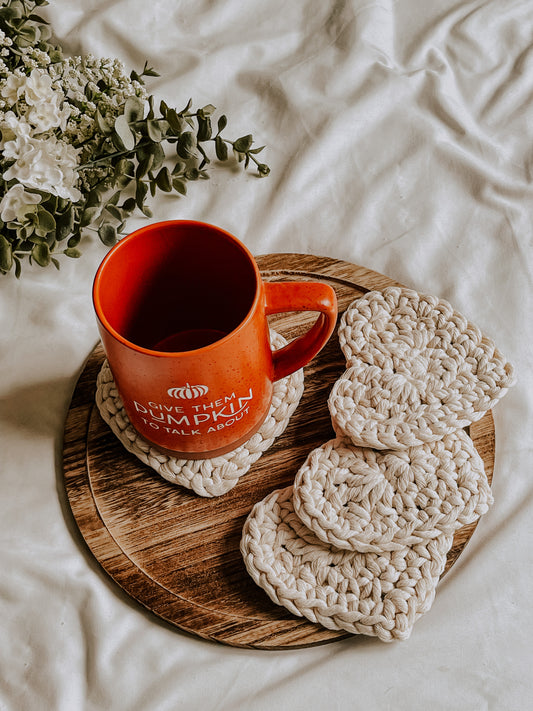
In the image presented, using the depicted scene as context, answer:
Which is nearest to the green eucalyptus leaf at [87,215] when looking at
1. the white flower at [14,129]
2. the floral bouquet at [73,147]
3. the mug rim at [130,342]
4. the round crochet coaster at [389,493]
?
the floral bouquet at [73,147]

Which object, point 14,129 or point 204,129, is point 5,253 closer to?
point 14,129

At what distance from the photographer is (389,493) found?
1.82ft

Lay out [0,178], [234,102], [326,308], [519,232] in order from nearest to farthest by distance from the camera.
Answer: [326,308] → [0,178] → [519,232] → [234,102]

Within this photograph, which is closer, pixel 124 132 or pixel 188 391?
pixel 188 391

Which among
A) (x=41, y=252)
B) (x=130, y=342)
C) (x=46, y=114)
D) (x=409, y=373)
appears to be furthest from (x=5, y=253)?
(x=409, y=373)

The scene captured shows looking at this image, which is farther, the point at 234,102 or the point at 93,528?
the point at 234,102

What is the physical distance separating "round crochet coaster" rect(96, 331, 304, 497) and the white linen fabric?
0.09 meters

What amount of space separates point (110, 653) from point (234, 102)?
26.1 inches

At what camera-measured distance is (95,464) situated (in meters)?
0.61

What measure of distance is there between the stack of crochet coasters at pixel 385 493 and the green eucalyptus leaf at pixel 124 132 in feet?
1.05

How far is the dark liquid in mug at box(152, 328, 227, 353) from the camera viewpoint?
624 millimetres

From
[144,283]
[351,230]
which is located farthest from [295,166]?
[144,283]

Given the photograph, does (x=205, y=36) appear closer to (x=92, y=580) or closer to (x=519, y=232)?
(x=519, y=232)

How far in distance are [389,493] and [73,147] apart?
1.54 feet
